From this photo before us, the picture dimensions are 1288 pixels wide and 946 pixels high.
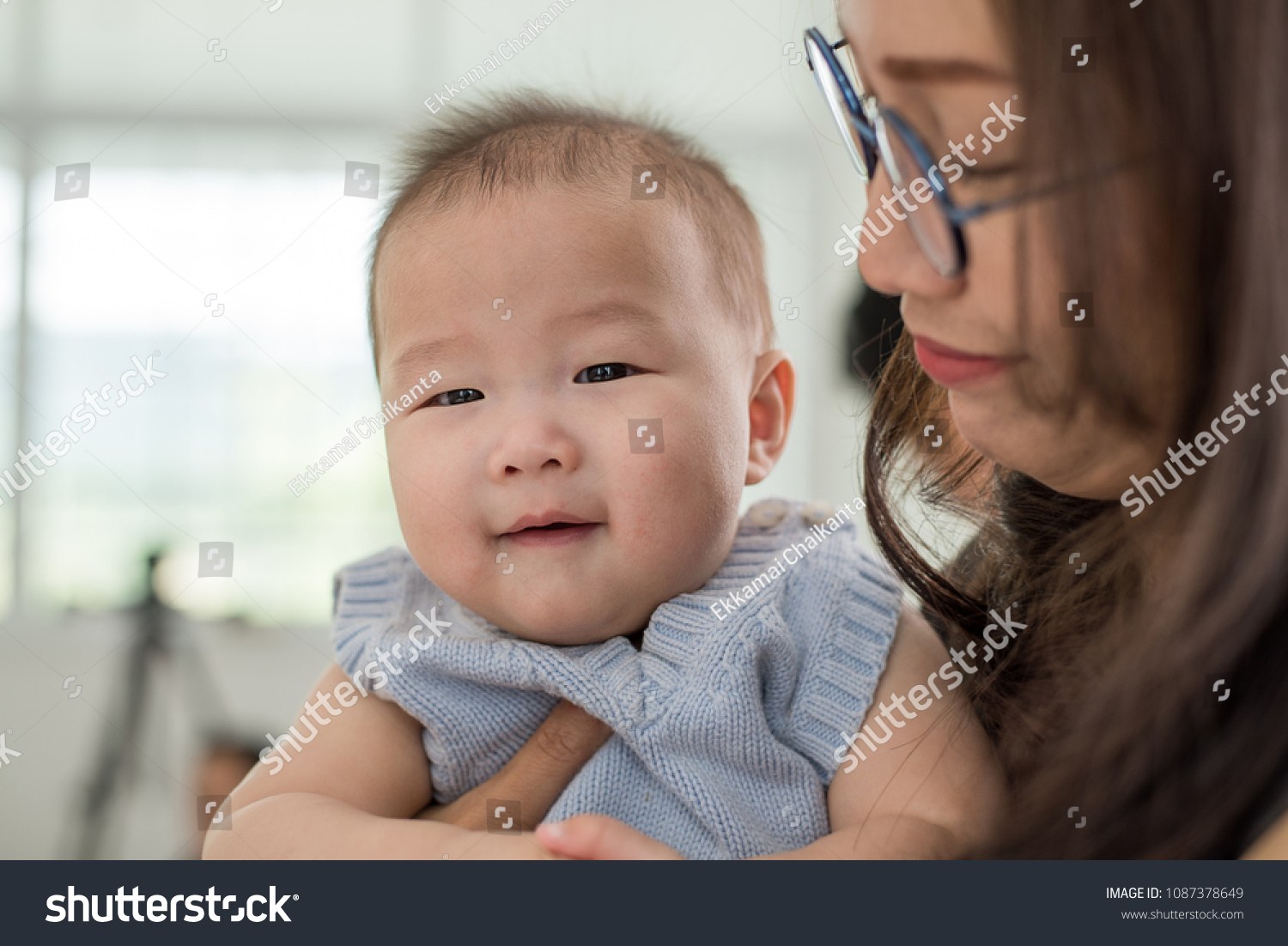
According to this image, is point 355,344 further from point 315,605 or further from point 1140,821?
point 1140,821

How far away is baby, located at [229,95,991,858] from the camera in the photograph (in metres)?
0.59

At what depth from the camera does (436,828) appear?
55cm

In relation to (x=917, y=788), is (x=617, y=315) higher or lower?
higher

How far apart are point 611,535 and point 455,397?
0.53 ft

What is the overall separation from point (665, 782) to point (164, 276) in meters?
0.69

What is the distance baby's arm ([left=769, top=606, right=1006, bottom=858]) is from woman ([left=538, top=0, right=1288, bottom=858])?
0.04m

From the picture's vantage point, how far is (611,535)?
0.62m

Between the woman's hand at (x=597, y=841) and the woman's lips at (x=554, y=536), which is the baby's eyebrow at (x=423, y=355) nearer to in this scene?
the woman's lips at (x=554, y=536)

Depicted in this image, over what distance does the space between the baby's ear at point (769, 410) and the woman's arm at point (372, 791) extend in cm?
26

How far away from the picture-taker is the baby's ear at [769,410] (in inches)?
28.9

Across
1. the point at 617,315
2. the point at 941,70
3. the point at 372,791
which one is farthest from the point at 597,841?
the point at 941,70

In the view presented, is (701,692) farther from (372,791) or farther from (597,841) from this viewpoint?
(372,791)

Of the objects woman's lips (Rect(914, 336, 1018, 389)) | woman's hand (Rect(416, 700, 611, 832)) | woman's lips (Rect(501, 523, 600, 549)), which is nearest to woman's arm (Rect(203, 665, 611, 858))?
woman's hand (Rect(416, 700, 611, 832))
